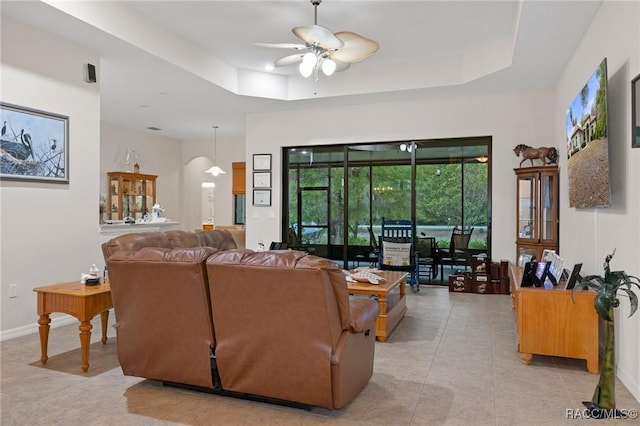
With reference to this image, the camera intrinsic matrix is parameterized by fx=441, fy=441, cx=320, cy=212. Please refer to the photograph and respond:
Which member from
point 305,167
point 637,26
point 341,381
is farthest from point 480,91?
point 341,381

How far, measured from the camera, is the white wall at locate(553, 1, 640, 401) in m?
2.77

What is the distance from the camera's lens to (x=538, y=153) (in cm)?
573

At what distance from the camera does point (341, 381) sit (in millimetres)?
2385

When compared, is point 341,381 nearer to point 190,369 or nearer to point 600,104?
point 190,369

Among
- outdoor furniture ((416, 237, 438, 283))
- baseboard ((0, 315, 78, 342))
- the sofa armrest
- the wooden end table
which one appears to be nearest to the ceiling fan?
the sofa armrest

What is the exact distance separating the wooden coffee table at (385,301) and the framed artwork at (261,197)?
3651 mm

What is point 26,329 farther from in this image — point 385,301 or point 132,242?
point 385,301

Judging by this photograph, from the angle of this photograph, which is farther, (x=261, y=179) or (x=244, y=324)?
(x=261, y=179)

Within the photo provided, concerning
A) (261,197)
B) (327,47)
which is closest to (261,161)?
Result: (261,197)

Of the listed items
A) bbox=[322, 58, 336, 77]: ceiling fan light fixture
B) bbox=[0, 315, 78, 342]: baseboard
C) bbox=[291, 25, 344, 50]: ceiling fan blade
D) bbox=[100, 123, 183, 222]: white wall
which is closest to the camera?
bbox=[291, 25, 344, 50]: ceiling fan blade

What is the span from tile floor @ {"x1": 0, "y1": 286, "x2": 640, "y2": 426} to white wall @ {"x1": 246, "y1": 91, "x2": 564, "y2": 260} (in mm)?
3099

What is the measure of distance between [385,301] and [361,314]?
139 centimetres

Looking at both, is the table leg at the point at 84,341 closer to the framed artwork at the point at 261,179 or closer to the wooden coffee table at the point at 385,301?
the wooden coffee table at the point at 385,301

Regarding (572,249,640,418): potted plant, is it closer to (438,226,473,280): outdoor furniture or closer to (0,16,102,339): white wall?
(438,226,473,280): outdoor furniture
